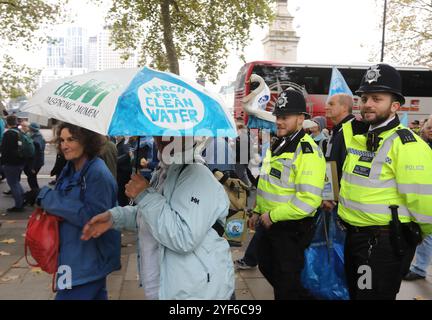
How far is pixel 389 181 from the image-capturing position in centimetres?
272

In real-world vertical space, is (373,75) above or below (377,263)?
above

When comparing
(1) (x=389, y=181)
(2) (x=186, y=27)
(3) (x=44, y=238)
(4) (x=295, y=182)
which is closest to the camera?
(3) (x=44, y=238)

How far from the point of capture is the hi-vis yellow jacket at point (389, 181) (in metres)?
2.60

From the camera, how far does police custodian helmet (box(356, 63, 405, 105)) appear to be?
281 cm

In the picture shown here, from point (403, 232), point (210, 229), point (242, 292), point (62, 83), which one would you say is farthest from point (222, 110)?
point (242, 292)

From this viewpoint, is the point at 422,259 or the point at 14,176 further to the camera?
the point at 14,176

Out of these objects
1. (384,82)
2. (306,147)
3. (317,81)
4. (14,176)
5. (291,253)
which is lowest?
(14,176)

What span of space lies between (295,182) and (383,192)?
0.71m

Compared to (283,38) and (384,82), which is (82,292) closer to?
(384,82)

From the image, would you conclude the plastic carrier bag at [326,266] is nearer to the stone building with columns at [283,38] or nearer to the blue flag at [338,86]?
the blue flag at [338,86]

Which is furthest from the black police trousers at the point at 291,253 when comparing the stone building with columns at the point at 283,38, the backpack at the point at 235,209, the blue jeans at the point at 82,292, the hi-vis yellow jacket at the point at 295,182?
the stone building with columns at the point at 283,38

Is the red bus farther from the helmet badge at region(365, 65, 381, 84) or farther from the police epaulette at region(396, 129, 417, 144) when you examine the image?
the police epaulette at region(396, 129, 417, 144)

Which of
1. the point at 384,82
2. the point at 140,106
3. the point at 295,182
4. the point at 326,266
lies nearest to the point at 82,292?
the point at 140,106

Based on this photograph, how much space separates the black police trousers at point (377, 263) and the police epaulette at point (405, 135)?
1.83 feet
